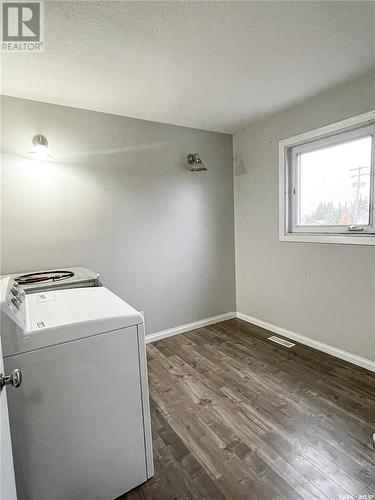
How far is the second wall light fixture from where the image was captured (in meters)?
2.71

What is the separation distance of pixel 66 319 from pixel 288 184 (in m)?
2.38

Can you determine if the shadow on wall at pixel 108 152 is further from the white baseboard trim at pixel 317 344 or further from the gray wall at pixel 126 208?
the white baseboard trim at pixel 317 344

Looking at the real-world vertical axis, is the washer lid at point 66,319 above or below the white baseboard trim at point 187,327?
above

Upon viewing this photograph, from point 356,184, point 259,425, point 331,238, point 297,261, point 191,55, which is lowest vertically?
point 259,425

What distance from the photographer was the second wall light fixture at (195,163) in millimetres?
2713

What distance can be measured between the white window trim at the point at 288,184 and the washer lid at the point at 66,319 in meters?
1.86

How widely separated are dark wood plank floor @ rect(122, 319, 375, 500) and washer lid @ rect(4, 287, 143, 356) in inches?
33.3

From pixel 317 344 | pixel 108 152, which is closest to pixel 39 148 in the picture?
pixel 108 152

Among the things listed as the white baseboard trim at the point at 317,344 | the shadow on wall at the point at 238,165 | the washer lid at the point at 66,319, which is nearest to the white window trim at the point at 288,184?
the shadow on wall at the point at 238,165

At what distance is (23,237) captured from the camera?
2.11m

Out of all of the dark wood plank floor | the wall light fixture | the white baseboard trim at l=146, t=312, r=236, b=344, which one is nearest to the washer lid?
the dark wood plank floor

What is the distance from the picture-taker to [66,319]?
107 centimetres

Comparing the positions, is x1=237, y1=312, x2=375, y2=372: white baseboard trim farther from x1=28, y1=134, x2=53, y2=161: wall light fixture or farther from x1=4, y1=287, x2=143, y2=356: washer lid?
x1=28, y1=134, x2=53, y2=161: wall light fixture

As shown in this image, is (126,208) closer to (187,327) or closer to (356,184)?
(187,327)
